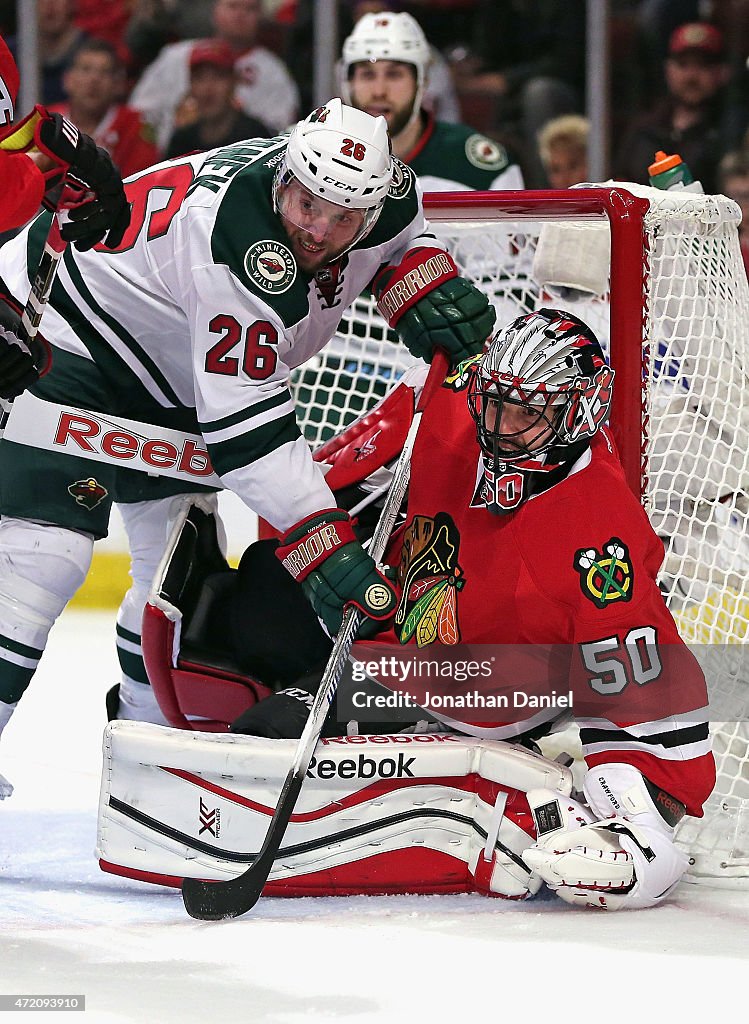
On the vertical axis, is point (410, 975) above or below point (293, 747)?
below

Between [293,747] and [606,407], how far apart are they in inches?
26.9

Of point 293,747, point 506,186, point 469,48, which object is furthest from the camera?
point 469,48

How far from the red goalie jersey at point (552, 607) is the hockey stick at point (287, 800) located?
5cm

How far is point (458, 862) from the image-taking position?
2508 mm

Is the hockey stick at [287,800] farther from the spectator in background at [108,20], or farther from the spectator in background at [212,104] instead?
→ the spectator in background at [108,20]

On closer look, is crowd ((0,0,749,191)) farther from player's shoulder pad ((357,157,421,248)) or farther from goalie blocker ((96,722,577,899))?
goalie blocker ((96,722,577,899))

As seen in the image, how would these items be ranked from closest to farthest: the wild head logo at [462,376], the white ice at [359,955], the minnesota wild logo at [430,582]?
the white ice at [359,955] → the minnesota wild logo at [430,582] → the wild head logo at [462,376]

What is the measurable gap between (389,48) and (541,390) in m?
2.18

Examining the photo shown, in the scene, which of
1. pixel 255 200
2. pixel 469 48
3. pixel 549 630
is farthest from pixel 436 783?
pixel 469 48

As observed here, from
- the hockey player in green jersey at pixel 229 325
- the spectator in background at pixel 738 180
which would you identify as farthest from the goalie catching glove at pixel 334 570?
the spectator in background at pixel 738 180

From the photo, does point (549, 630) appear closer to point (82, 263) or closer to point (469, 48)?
point (82, 263)

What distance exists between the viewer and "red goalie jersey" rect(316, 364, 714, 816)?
2.44m

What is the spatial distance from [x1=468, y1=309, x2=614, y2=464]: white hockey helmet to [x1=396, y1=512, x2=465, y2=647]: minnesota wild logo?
18 centimetres

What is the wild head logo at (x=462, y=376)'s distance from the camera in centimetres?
274
